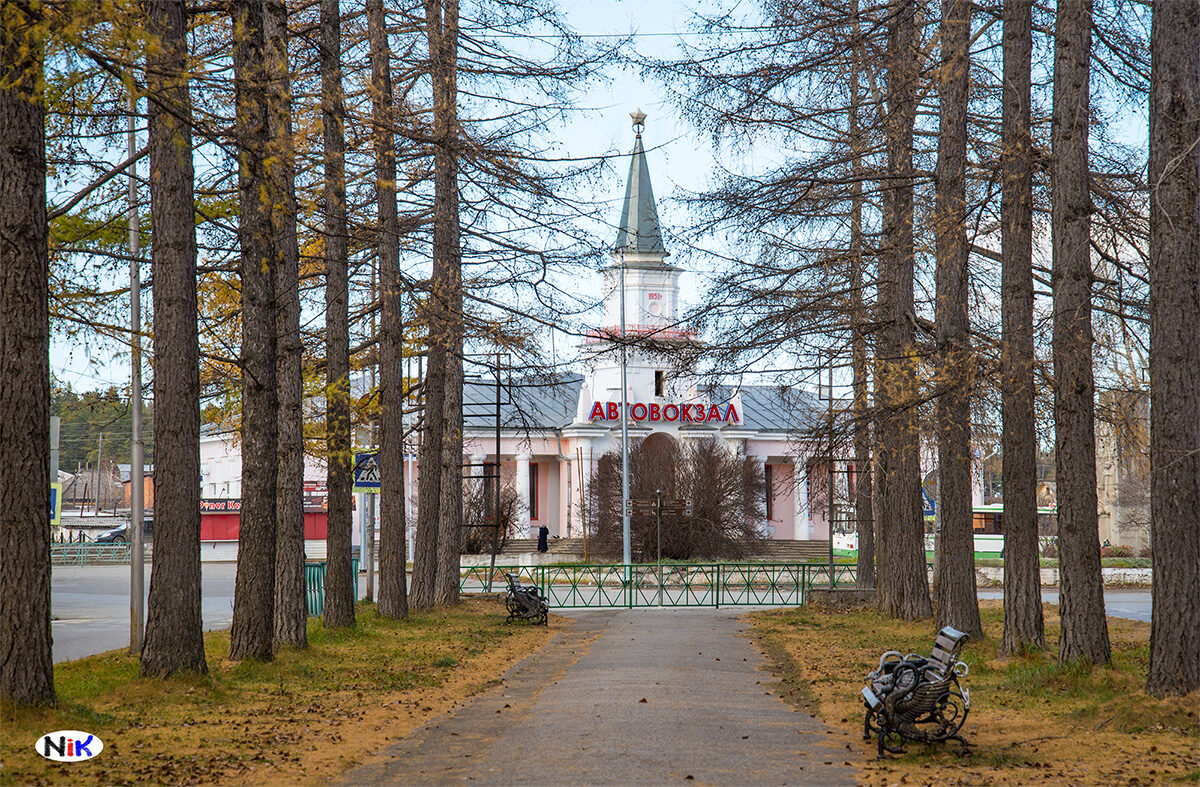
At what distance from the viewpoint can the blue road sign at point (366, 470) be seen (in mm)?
21486

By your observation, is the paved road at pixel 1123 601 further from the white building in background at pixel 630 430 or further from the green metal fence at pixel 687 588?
the white building in background at pixel 630 430

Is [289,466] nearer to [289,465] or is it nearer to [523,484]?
[289,465]

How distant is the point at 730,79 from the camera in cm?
1491

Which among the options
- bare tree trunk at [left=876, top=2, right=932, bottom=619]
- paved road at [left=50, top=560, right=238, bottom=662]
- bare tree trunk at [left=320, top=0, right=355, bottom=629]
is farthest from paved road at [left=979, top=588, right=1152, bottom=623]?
paved road at [left=50, top=560, right=238, bottom=662]

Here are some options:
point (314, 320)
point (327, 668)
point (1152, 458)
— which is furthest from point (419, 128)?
point (1152, 458)

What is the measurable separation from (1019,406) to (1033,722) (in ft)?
16.1

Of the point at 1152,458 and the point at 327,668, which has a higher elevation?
the point at 1152,458

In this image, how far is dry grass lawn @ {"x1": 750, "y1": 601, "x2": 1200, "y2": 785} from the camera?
7582mm

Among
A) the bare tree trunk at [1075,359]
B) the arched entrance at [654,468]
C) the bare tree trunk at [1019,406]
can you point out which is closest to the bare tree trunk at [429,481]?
the bare tree trunk at [1019,406]

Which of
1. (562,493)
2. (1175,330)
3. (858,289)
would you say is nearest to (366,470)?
(858,289)

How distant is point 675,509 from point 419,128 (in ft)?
55.2

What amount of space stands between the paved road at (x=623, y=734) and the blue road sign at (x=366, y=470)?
26.8 ft

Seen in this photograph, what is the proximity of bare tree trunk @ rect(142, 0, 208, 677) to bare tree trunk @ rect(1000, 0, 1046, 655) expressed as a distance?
8.95 meters

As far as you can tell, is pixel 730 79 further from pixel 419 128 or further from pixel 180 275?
pixel 180 275
